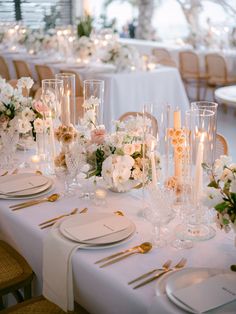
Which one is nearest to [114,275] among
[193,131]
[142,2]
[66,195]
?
[193,131]

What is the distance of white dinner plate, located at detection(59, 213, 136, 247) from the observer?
1.76m

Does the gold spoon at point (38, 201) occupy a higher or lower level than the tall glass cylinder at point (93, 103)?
lower

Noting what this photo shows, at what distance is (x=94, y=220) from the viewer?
6.31ft

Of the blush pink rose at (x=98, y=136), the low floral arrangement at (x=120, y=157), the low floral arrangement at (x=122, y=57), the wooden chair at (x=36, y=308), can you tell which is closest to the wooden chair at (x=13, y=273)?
the wooden chair at (x=36, y=308)

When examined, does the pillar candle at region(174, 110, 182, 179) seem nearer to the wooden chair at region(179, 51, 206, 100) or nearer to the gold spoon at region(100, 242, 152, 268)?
the gold spoon at region(100, 242, 152, 268)

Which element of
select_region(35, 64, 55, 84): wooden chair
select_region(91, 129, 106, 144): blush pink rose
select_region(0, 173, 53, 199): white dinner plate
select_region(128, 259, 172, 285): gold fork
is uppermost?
select_region(91, 129, 106, 144): blush pink rose

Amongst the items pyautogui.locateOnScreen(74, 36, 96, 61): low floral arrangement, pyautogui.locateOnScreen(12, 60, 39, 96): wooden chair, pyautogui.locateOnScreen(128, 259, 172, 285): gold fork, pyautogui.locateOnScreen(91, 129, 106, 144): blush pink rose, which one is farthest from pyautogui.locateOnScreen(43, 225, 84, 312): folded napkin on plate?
pyautogui.locateOnScreen(74, 36, 96, 61): low floral arrangement

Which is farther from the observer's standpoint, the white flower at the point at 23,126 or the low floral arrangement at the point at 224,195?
the white flower at the point at 23,126

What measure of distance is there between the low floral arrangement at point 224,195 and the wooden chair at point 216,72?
20.1 feet

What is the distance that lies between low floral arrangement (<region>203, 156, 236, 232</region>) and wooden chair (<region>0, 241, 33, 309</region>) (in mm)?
854

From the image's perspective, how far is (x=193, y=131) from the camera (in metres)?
1.77

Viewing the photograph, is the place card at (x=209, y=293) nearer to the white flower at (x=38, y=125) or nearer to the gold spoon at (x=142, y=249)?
the gold spoon at (x=142, y=249)

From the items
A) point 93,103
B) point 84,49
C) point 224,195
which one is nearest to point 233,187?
point 224,195

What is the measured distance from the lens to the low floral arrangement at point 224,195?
4.93ft
